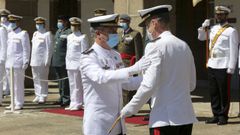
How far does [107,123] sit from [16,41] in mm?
6977

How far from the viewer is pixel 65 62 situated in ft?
36.3

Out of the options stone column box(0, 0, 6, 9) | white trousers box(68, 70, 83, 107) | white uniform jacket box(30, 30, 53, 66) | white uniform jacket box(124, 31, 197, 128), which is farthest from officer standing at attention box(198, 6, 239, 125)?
stone column box(0, 0, 6, 9)

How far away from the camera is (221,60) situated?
8328 millimetres

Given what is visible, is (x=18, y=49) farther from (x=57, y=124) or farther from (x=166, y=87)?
(x=166, y=87)

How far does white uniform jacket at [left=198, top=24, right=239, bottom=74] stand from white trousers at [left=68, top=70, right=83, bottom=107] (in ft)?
10.4

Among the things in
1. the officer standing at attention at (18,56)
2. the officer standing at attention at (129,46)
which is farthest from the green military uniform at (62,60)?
the officer standing at attention at (129,46)

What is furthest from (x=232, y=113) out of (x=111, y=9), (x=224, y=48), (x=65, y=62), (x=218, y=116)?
(x=111, y=9)

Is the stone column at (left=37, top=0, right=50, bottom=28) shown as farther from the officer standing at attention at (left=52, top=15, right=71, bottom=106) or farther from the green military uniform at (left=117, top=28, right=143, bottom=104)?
the green military uniform at (left=117, top=28, right=143, bottom=104)

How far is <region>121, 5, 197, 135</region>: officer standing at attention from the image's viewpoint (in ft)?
12.6

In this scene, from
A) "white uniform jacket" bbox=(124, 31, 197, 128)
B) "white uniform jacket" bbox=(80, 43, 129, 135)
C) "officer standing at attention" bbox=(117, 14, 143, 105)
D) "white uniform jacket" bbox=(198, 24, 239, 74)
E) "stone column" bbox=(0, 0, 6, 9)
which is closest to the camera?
"white uniform jacket" bbox=(124, 31, 197, 128)

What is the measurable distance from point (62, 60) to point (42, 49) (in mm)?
586

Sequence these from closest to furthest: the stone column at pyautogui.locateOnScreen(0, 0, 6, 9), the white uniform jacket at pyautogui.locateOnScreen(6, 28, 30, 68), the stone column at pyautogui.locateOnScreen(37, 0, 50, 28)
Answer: the white uniform jacket at pyautogui.locateOnScreen(6, 28, 30, 68), the stone column at pyautogui.locateOnScreen(0, 0, 6, 9), the stone column at pyautogui.locateOnScreen(37, 0, 50, 28)

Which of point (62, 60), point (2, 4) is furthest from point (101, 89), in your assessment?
point (2, 4)

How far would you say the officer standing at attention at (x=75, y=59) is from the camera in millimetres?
10422
